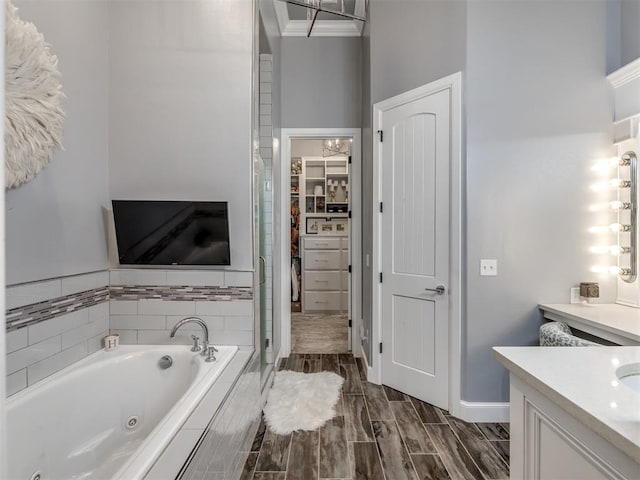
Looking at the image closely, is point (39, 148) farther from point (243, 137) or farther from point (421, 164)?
point (421, 164)

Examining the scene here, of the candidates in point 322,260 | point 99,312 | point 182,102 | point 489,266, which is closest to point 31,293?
point 99,312

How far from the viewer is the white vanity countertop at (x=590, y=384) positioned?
2.09 ft

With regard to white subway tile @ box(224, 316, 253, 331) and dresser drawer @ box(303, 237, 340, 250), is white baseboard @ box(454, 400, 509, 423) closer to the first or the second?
white subway tile @ box(224, 316, 253, 331)

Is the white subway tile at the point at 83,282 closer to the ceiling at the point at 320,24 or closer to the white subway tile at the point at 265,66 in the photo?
the white subway tile at the point at 265,66

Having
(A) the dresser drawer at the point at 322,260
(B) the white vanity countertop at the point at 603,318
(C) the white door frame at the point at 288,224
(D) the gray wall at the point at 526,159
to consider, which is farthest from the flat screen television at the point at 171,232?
(A) the dresser drawer at the point at 322,260

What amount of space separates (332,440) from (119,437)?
47.5 inches

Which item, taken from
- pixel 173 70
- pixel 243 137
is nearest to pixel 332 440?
pixel 243 137

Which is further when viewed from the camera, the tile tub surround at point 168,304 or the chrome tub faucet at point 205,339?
the tile tub surround at point 168,304

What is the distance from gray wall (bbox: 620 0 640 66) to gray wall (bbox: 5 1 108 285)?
347cm

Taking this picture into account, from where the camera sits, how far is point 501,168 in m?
2.21

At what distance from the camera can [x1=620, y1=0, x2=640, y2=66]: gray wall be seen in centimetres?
208

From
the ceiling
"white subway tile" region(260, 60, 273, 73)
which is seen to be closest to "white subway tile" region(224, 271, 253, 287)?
"white subway tile" region(260, 60, 273, 73)

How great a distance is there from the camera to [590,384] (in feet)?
2.69

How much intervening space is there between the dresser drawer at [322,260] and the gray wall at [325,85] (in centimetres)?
236
